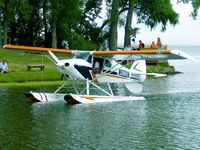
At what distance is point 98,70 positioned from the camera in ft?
79.4

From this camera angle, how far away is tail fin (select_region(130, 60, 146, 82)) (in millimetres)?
25766

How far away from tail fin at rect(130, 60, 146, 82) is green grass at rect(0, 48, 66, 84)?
4.17 meters

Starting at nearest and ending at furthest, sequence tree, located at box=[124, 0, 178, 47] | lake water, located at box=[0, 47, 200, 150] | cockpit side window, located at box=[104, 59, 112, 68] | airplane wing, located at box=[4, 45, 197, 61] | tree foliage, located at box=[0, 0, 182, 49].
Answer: lake water, located at box=[0, 47, 200, 150] → airplane wing, located at box=[4, 45, 197, 61] → cockpit side window, located at box=[104, 59, 112, 68] → tree foliage, located at box=[0, 0, 182, 49] → tree, located at box=[124, 0, 178, 47]

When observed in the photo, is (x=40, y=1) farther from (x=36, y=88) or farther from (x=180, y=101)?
(x=180, y=101)

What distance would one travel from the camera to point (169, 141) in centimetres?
1461

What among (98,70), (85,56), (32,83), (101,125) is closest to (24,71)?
(32,83)

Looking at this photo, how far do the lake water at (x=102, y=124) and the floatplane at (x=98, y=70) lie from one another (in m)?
0.62

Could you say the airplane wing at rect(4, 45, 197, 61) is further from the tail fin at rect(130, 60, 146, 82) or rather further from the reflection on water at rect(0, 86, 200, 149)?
the reflection on water at rect(0, 86, 200, 149)

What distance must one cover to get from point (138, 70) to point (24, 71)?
1259 centimetres

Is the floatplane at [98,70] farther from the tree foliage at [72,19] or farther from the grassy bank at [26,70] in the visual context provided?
the tree foliage at [72,19]

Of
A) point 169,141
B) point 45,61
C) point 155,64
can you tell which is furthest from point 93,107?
point 155,64

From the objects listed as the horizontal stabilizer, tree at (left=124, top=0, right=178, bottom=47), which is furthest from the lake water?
tree at (left=124, top=0, right=178, bottom=47)

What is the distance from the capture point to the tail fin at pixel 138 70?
2577 centimetres

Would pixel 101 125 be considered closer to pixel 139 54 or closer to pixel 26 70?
pixel 139 54
